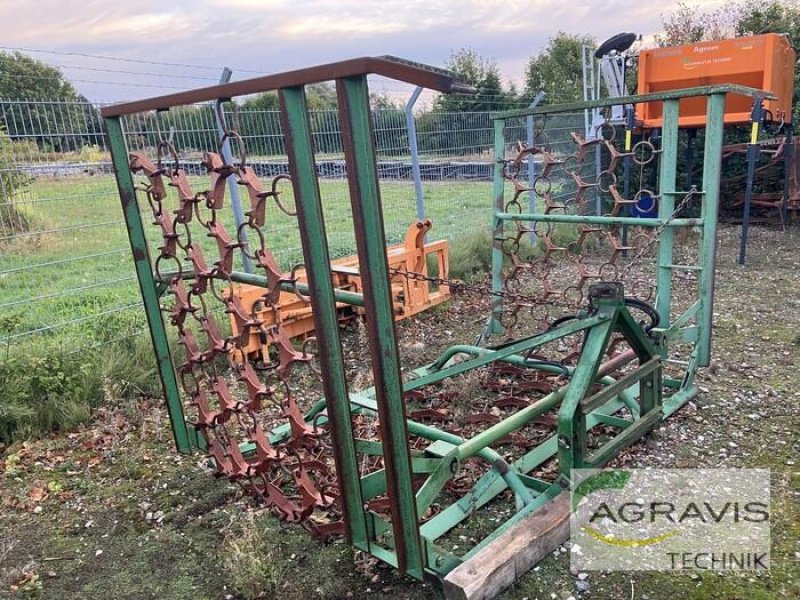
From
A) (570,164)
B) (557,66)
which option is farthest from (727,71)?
(557,66)

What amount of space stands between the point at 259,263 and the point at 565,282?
4.92 metres

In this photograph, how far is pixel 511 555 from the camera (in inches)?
84.2

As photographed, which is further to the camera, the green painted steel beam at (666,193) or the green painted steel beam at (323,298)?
the green painted steel beam at (666,193)

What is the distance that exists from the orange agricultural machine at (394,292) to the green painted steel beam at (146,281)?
1119 millimetres

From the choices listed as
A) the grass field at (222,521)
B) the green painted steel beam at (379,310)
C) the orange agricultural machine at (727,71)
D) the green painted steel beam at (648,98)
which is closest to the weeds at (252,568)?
the grass field at (222,521)

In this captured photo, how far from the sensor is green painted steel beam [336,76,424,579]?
1643 mm

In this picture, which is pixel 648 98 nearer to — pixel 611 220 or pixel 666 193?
pixel 666 193

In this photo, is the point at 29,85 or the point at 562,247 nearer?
the point at 29,85

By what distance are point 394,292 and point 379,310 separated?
3.13m

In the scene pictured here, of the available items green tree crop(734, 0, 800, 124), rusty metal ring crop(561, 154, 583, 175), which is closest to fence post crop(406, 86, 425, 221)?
rusty metal ring crop(561, 154, 583, 175)

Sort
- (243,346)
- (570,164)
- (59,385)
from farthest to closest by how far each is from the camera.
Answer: (570,164)
(59,385)
(243,346)

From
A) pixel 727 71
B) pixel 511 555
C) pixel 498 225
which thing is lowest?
pixel 511 555

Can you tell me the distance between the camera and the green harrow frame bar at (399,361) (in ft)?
5.63

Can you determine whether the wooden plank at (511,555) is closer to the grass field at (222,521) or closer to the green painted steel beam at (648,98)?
the grass field at (222,521)
